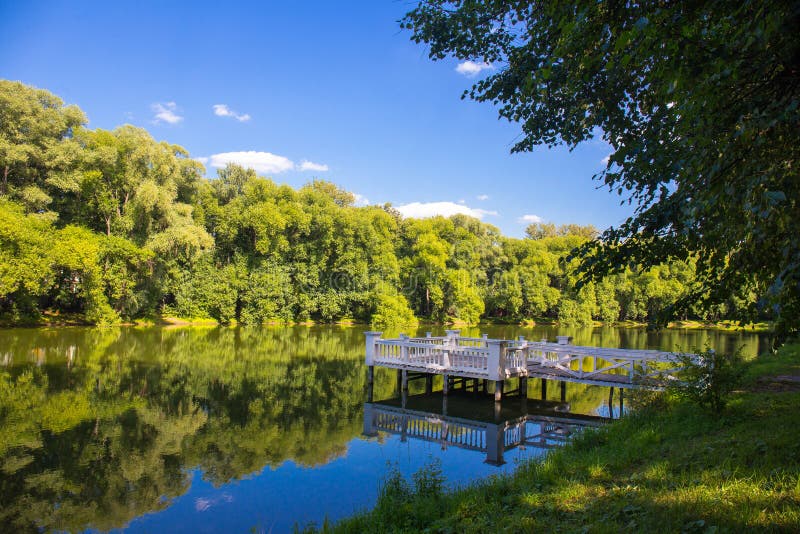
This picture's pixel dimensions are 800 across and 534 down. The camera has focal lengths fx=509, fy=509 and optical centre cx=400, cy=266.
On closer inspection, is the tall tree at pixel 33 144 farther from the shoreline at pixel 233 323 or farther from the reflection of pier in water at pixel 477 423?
the reflection of pier in water at pixel 477 423

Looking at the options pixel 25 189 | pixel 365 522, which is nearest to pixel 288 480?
pixel 365 522

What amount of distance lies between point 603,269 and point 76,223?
42.6 meters

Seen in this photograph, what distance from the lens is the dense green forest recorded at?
34219 mm

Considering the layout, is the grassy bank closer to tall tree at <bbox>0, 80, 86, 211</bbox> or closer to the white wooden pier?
the white wooden pier

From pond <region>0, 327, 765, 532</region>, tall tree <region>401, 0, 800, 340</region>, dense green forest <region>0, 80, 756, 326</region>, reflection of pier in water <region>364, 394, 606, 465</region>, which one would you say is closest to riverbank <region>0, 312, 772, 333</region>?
dense green forest <region>0, 80, 756, 326</region>

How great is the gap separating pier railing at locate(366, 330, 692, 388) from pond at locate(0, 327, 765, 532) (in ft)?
3.50

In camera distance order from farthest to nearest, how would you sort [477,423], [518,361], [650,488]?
[518,361], [477,423], [650,488]

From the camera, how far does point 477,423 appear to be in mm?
13508

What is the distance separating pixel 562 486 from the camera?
6.14 metres

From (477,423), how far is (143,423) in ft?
27.5

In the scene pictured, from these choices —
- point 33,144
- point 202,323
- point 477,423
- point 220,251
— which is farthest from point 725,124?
point 220,251

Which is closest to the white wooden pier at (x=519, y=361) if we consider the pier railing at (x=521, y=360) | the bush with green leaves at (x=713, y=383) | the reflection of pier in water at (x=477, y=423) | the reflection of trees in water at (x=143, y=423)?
the pier railing at (x=521, y=360)

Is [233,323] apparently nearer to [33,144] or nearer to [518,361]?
[33,144]

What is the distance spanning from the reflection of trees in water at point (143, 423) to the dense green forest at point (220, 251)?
1165cm
